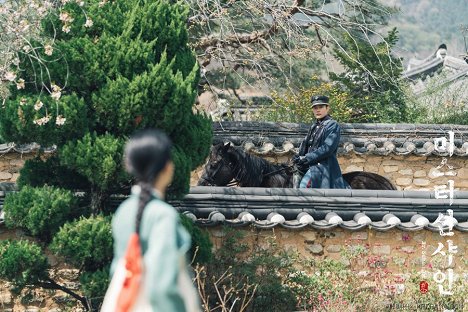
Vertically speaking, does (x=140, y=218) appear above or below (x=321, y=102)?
below

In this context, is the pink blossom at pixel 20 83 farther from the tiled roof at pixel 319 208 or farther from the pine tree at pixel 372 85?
the pine tree at pixel 372 85

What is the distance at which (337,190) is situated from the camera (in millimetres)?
11484

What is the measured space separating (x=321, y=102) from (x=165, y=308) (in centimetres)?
765

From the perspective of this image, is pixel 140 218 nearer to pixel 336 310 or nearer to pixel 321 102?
pixel 336 310

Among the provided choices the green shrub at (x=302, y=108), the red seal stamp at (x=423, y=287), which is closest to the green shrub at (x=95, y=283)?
the red seal stamp at (x=423, y=287)

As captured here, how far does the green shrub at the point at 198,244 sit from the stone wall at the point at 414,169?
6938 millimetres

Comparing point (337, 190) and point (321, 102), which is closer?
point (337, 190)

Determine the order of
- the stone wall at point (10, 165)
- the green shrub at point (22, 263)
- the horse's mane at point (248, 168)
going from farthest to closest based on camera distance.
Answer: the stone wall at point (10, 165)
the horse's mane at point (248, 168)
the green shrub at point (22, 263)

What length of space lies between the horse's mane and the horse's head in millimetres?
69

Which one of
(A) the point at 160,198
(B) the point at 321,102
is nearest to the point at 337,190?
(B) the point at 321,102

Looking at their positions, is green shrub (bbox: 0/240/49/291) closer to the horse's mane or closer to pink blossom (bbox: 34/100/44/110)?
pink blossom (bbox: 34/100/44/110)

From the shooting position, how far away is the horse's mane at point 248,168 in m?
12.8

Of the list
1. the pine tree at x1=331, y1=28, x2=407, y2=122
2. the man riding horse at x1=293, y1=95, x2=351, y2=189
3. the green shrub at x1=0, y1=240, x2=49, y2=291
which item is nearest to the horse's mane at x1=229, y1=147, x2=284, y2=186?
the man riding horse at x1=293, y1=95, x2=351, y2=189

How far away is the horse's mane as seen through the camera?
12.8 meters
